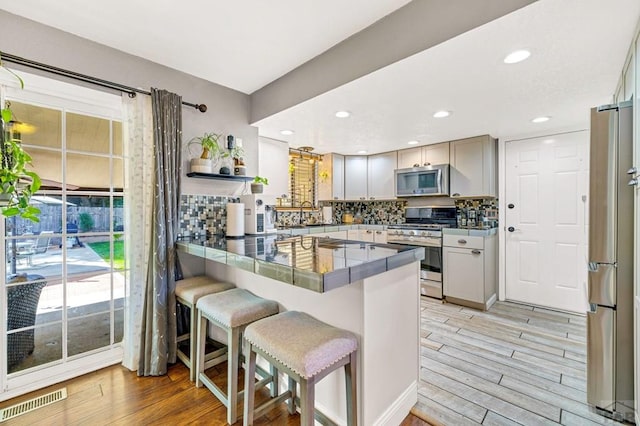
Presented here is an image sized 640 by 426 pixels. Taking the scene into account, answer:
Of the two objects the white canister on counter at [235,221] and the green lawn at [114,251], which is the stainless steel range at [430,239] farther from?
the green lawn at [114,251]

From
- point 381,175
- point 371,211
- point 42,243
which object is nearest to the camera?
point 42,243

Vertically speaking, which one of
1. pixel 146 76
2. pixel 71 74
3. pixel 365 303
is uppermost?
pixel 146 76

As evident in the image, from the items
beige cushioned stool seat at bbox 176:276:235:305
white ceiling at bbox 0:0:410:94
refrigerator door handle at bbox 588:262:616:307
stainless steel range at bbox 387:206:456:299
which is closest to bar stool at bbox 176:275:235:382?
beige cushioned stool seat at bbox 176:276:235:305

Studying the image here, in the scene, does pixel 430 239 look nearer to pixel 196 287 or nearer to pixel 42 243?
pixel 196 287

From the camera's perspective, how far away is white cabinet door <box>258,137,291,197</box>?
353 centimetres

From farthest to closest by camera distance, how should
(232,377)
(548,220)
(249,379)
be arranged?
(548,220) < (232,377) < (249,379)

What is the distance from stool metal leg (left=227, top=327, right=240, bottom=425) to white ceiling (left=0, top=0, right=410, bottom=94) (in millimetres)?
1865

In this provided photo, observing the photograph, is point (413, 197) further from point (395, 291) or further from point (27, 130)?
point (27, 130)

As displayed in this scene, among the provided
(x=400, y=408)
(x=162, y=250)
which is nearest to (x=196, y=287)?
(x=162, y=250)

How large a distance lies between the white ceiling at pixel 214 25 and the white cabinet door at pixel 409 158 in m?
2.47

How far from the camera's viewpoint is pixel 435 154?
403cm

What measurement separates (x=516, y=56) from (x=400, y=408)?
2.16 metres

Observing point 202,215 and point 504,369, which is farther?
point 202,215

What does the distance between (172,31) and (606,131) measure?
8.92ft
